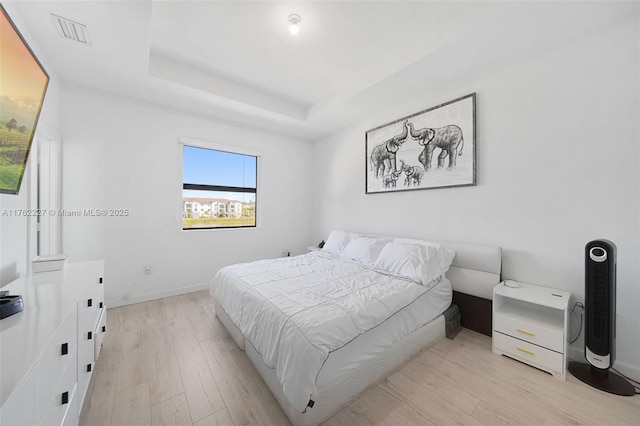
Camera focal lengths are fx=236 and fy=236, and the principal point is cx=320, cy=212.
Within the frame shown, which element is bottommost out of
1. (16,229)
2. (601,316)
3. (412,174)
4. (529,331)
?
(529,331)

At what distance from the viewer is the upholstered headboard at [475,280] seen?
7.50 feet

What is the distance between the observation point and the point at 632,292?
1729mm

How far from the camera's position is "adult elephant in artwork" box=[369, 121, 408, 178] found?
3.15 meters

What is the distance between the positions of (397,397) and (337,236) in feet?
7.13

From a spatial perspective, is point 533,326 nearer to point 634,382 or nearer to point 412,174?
point 634,382

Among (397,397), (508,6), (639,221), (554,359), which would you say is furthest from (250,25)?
(554,359)

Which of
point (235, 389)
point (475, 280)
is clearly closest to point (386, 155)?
point (475, 280)

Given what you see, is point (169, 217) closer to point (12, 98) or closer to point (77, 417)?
point (12, 98)

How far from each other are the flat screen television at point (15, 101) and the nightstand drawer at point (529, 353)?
3686mm

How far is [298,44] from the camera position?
2250 millimetres

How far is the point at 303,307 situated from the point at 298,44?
2340mm

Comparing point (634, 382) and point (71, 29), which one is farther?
point (71, 29)

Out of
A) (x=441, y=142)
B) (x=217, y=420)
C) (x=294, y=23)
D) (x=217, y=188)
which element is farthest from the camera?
(x=217, y=188)

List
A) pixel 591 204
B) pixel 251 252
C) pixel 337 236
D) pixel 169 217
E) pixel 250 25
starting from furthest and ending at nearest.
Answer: pixel 251 252 < pixel 337 236 < pixel 169 217 < pixel 250 25 < pixel 591 204
